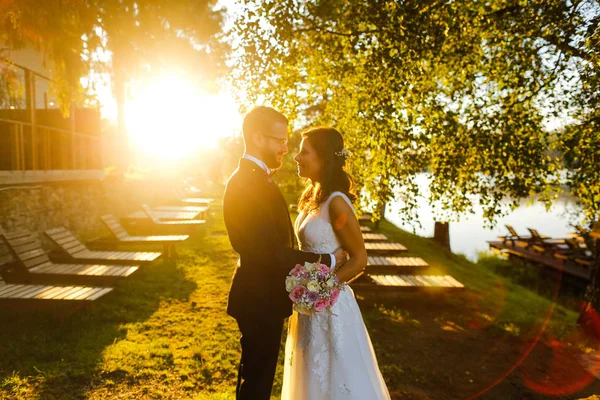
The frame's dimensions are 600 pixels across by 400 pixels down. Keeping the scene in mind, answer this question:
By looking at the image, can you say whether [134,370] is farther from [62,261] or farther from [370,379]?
[62,261]

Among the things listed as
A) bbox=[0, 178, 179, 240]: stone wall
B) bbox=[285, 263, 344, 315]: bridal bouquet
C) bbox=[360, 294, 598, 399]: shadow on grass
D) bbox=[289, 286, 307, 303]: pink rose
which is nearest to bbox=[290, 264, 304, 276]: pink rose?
bbox=[285, 263, 344, 315]: bridal bouquet

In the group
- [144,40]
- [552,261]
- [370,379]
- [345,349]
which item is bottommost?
[552,261]

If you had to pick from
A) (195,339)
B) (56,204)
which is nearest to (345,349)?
(195,339)

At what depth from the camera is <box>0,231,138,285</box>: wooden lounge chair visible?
25.0 ft

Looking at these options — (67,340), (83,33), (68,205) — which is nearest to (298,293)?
(67,340)

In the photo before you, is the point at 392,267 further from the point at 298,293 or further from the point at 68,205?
the point at 68,205

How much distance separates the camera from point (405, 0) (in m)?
5.35

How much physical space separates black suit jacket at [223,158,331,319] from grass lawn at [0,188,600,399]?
7.23ft

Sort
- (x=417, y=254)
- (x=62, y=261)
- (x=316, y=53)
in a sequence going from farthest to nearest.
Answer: (x=417, y=254)
(x=62, y=261)
(x=316, y=53)

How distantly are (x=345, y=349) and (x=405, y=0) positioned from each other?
4.52 meters

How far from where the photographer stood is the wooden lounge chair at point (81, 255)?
8.93 meters

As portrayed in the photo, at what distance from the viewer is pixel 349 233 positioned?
344cm

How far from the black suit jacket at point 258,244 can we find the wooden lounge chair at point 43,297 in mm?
4254

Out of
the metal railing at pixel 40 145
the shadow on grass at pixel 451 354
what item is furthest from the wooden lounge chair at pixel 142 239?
the shadow on grass at pixel 451 354
